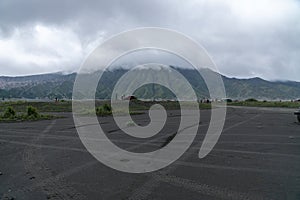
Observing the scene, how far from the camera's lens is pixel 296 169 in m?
7.33

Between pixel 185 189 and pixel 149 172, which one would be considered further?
pixel 149 172

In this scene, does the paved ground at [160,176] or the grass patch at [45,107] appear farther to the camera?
the grass patch at [45,107]

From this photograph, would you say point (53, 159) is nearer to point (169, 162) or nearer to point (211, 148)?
point (169, 162)

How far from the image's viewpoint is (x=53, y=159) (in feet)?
28.2

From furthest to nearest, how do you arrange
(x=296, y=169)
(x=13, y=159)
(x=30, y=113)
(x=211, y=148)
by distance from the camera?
(x=30, y=113), (x=211, y=148), (x=13, y=159), (x=296, y=169)

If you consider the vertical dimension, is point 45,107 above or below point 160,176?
above

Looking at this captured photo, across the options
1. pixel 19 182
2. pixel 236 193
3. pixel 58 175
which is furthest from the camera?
pixel 58 175

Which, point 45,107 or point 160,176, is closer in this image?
point 160,176

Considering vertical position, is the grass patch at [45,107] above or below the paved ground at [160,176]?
above

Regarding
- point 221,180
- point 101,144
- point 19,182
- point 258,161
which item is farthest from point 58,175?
point 258,161

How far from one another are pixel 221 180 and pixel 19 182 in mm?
4486

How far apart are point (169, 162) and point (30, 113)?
2230 centimetres

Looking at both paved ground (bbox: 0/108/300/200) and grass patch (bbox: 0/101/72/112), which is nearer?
paved ground (bbox: 0/108/300/200)

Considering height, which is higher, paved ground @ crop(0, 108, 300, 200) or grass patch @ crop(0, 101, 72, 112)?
grass patch @ crop(0, 101, 72, 112)
